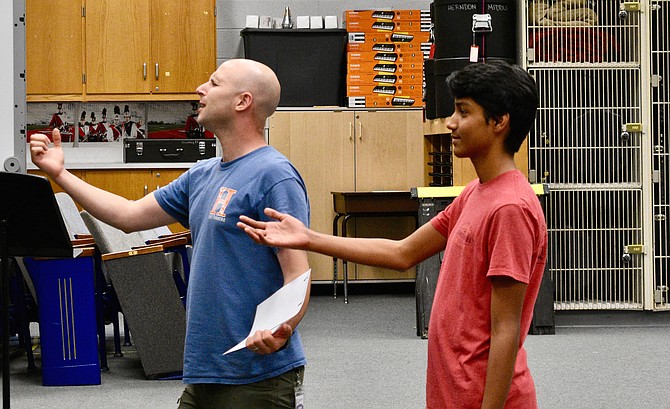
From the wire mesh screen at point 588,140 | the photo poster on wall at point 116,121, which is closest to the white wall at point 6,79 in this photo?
the wire mesh screen at point 588,140

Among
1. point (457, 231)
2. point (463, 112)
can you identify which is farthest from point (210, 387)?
point (463, 112)

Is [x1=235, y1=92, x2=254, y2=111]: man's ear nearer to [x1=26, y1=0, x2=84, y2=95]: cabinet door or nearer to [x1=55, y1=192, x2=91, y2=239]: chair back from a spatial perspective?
[x1=55, y1=192, x2=91, y2=239]: chair back

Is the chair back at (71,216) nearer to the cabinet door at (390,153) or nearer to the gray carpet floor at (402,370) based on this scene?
the gray carpet floor at (402,370)

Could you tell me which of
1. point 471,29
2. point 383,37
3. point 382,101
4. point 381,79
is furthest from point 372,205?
point 471,29

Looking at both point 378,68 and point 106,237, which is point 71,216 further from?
point 378,68

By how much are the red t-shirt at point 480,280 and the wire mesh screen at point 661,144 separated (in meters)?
4.77

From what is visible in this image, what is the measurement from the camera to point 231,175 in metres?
2.16

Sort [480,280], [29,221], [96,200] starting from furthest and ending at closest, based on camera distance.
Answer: [29,221]
[96,200]
[480,280]

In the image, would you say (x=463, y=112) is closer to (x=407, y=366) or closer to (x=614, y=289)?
(x=407, y=366)

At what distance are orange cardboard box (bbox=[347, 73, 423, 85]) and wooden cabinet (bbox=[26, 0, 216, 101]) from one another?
1149mm

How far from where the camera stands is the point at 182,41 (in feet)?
26.5

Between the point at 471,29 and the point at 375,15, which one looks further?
the point at 375,15

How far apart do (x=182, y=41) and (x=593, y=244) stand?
12.2 feet

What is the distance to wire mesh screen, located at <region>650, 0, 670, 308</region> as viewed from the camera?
6.24m
